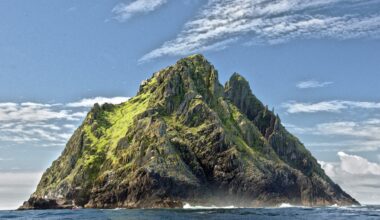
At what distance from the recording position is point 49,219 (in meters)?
134

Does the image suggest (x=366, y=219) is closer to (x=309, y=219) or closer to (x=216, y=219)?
(x=309, y=219)

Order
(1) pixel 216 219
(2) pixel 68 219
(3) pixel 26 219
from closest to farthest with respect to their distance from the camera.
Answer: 1. (1) pixel 216 219
2. (2) pixel 68 219
3. (3) pixel 26 219

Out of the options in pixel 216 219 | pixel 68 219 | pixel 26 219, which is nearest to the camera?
pixel 216 219

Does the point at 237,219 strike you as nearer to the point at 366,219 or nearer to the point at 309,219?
the point at 309,219

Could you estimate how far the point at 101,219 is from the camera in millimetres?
122938

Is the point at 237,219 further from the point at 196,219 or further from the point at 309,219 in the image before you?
the point at 309,219

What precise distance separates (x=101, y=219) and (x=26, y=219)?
31.7 metres

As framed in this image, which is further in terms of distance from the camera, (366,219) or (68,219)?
(68,219)

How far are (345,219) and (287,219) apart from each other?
52.6 feet

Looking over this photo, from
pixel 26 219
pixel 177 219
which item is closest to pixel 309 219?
pixel 177 219

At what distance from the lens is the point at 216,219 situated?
385 feet

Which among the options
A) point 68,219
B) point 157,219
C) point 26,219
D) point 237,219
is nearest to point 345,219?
point 237,219

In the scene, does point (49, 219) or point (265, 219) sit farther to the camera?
point (49, 219)

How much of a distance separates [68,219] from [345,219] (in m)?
76.9
